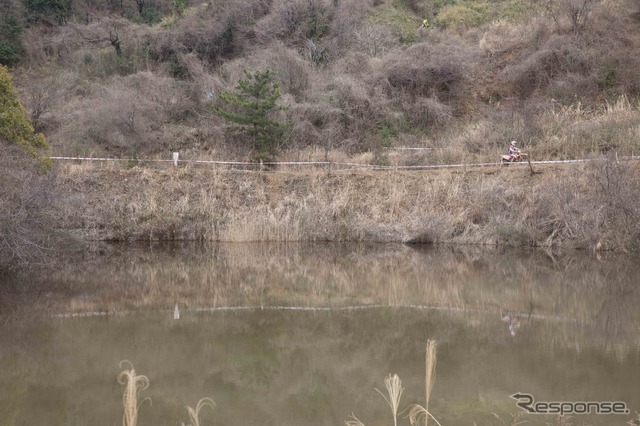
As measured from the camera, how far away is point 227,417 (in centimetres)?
855

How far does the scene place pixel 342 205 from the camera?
25625mm

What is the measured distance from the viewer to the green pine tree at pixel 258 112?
2614 centimetres

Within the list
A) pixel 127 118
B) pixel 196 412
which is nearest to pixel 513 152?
pixel 127 118

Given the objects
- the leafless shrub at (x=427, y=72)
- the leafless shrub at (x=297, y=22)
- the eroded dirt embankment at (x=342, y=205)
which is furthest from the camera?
the leafless shrub at (x=297, y=22)

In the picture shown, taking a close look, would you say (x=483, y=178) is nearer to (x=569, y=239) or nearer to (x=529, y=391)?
(x=569, y=239)

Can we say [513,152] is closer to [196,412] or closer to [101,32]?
[196,412]

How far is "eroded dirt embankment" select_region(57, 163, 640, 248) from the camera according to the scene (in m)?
22.7

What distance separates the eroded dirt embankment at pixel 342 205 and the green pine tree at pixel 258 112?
4.76 feet

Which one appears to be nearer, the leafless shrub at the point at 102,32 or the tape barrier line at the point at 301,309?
the tape barrier line at the point at 301,309

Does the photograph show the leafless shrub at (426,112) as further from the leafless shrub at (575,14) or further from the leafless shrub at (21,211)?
the leafless shrub at (21,211)

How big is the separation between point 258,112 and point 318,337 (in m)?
15.4

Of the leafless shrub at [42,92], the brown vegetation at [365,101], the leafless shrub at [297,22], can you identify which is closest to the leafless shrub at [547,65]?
the brown vegetation at [365,101]

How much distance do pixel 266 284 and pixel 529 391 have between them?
975cm

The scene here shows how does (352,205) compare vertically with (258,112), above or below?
below
